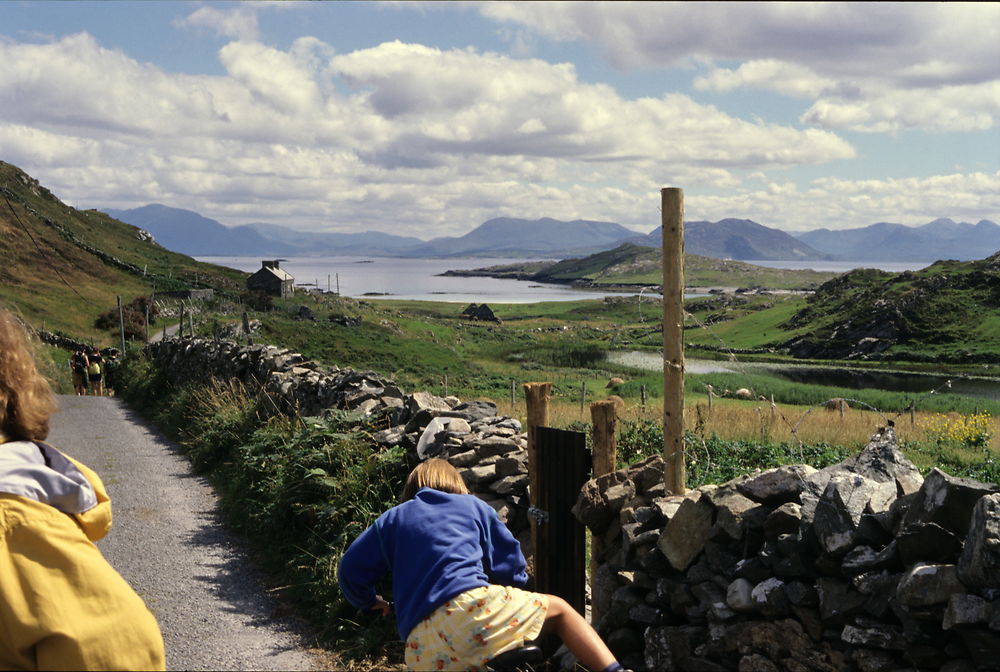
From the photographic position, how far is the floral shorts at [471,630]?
419 centimetres

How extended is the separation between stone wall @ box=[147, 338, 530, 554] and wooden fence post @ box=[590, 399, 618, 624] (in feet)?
3.65

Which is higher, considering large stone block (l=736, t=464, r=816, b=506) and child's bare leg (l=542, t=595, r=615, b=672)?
large stone block (l=736, t=464, r=816, b=506)

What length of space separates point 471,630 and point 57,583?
7.89 feet

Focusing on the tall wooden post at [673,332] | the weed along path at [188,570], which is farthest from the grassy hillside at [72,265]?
the tall wooden post at [673,332]

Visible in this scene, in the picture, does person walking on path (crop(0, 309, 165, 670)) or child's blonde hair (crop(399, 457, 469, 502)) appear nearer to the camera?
person walking on path (crop(0, 309, 165, 670))

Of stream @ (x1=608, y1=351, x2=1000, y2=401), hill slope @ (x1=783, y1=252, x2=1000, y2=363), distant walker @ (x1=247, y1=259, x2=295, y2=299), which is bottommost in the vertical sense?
stream @ (x1=608, y1=351, x2=1000, y2=401)

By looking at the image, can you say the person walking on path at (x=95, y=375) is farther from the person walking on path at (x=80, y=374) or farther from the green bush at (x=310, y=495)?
the green bush at (x=310, y=495)

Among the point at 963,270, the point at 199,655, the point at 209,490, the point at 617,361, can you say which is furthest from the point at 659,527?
the point at 963,270

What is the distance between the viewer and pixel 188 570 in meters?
8.86

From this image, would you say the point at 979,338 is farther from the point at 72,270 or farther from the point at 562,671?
the point at 72,270

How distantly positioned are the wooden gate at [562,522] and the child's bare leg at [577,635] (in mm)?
2770

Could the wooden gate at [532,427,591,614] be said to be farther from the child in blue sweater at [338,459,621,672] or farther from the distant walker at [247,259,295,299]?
the distant walker at [247,259,295,299]

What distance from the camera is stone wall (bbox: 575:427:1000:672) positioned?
4.52 metres

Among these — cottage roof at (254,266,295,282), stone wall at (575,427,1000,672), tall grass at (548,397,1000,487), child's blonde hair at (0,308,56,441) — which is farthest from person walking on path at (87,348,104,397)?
cottage roof at (254,266,295,282)
